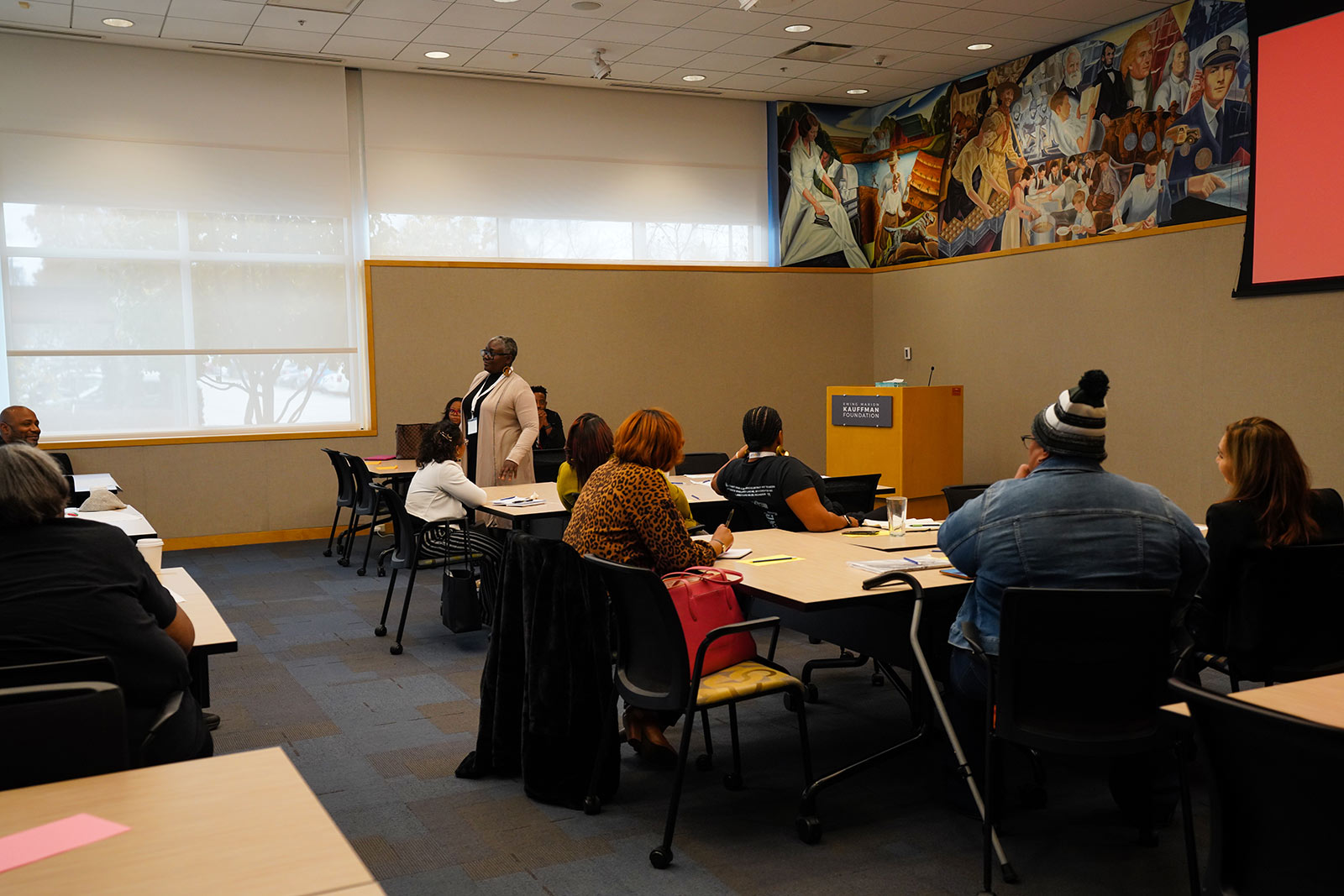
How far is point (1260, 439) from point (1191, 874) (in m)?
1.57

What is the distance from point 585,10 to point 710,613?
618cm

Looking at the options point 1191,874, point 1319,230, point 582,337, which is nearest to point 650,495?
point 1191,874

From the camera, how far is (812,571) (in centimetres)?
365

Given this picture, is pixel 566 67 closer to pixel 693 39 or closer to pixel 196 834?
pixel 693 39

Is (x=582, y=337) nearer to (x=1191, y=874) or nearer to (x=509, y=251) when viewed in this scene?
(x=509, y=251)

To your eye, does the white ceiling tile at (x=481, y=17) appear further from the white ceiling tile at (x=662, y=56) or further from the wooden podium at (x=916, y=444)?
the wooden podium at (x=916, y=444)

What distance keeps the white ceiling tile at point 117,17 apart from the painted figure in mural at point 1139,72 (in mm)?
7568

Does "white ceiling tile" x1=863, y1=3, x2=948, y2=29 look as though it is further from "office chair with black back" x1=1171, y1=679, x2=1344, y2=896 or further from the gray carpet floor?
"office chair with black back" x1=1171, y1=679, x2=1344, y2=896

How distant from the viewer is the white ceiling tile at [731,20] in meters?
8.32

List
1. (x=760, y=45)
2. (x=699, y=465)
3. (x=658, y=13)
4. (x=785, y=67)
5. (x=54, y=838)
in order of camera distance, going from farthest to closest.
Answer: (x=785, y=67)
(x=760, y=45)
(x=658, y=13)
(x=699, y=465)
(x=54, y=838)

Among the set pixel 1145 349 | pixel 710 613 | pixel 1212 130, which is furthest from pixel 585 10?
pixel 710 613

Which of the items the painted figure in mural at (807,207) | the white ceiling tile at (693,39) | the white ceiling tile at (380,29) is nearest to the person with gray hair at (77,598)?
the white ceiling tile at (380,29)

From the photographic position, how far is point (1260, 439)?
3.64 metres

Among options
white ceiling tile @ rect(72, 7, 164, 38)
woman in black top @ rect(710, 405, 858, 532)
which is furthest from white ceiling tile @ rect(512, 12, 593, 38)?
woman in black top @ rect(710, 405, 858, 532)
